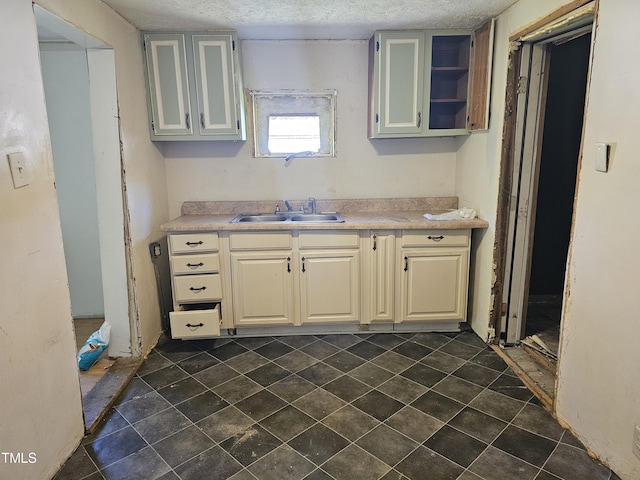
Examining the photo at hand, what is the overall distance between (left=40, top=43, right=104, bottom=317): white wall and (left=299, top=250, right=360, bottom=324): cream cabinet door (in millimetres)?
1642

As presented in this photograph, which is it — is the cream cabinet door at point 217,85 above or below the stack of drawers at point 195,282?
above

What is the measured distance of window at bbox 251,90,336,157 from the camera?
3.08m

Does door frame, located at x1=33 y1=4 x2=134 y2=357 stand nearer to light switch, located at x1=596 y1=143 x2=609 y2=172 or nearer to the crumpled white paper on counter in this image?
the crumpled white paper on counter

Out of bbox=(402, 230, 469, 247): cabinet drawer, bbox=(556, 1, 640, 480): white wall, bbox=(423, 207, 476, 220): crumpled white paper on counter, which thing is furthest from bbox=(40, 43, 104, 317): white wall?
bbox=(556, 1, 640, 480): white wall

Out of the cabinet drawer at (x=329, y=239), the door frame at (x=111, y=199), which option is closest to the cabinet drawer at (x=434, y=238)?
the cabinet drawer at (x=329, y=239)

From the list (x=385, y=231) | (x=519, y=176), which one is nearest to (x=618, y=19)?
(x=519, y=176)

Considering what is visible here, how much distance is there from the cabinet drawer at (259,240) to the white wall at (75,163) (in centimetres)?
116

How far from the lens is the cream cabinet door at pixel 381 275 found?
275cm

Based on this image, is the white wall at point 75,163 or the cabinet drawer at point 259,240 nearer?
the cabinet drawer at point 259,240

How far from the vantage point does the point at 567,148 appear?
3.22 metres

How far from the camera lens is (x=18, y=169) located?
1.46 meters

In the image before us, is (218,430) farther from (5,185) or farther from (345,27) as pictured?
(345,27)

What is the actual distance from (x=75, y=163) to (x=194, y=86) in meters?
1.07

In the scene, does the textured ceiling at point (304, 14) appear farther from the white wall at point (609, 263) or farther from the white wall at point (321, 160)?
the white wall at point (609, 263)
